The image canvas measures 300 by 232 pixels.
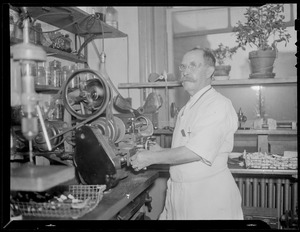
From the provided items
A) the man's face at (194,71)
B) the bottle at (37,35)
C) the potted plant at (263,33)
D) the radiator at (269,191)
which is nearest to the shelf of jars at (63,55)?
the bottle at (37,35)

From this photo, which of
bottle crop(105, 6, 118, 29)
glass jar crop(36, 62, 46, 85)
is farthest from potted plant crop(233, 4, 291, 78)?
glass jar crop(36, 62, 46, 85)

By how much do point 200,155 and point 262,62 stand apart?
125 cm

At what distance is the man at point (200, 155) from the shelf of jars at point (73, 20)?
911 mm

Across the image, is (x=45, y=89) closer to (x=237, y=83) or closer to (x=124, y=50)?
(x=124, y=50)

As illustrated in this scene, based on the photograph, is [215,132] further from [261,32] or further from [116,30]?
[116,30]

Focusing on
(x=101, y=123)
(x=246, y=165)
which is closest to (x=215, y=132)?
(x=101, y=123)

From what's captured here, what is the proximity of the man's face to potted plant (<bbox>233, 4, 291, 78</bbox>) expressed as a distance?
2.76ft

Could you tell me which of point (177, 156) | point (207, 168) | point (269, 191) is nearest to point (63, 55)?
point (177, 156)

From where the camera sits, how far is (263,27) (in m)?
2.63

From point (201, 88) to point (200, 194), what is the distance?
24.8 inches

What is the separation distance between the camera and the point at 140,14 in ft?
10.2

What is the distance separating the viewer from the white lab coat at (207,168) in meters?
1.82

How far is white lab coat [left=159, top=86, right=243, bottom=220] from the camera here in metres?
1.82

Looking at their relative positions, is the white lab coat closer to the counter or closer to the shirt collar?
the shirt collar
